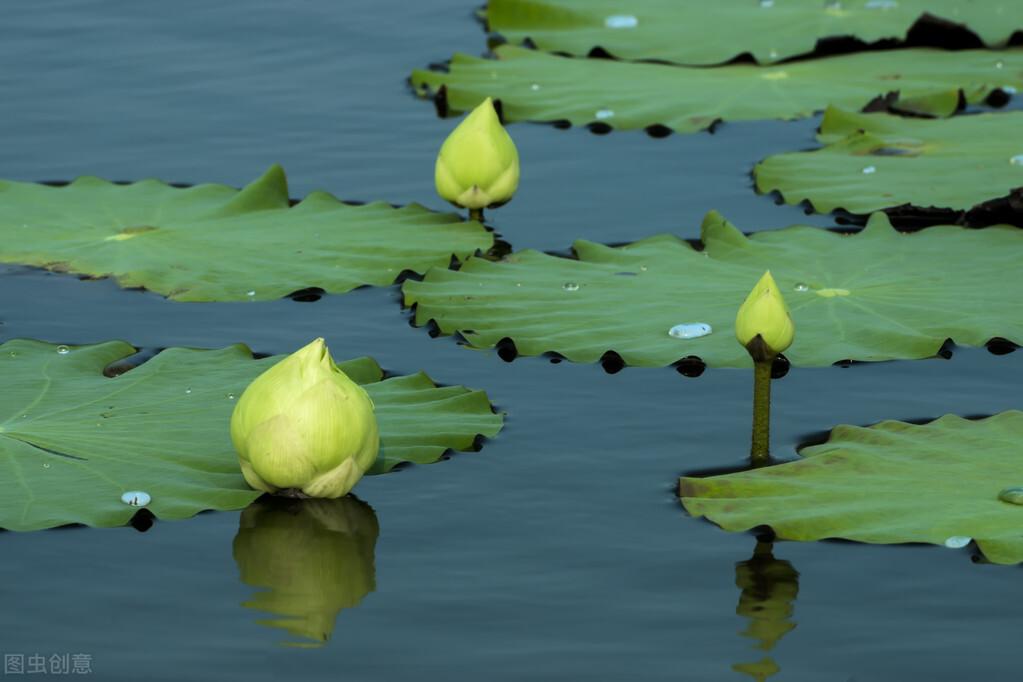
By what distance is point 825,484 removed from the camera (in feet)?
11.8

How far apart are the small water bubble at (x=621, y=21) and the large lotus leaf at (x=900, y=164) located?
1.61 meters

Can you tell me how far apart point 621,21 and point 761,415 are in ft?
14.1

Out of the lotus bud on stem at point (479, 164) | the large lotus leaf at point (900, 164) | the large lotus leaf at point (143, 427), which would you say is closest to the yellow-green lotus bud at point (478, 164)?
the lotus bud on stem at point (479, 164)

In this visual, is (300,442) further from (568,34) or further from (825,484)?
(568,34)

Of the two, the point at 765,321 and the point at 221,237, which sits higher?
the point at 765,321

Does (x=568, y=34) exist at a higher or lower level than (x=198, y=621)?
A: higher

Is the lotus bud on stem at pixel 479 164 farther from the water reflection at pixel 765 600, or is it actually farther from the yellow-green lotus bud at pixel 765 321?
the water reflection at pixel 765 600

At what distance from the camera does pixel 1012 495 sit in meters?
3.44

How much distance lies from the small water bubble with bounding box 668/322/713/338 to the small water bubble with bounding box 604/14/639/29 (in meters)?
3.51

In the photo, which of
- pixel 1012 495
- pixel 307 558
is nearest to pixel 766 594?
pixel 1012 495

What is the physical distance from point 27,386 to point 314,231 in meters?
1.49

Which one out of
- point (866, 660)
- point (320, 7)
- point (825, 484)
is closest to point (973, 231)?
point (825, 484)

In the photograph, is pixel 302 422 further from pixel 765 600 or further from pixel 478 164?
pixel 478 164

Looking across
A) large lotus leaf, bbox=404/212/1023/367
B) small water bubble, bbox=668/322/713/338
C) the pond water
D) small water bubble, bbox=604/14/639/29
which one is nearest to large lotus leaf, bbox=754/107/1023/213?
the pond water
